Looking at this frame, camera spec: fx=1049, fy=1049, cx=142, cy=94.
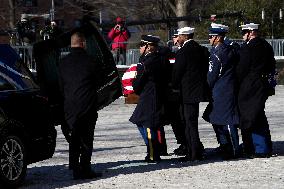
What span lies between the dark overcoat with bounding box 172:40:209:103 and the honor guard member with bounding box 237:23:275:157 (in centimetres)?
61

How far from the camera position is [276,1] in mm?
43875

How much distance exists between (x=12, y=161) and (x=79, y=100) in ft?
3.51

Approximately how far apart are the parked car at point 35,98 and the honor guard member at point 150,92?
536 mm

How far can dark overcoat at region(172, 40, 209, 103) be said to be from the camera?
13367 mm

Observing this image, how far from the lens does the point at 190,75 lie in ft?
43.9

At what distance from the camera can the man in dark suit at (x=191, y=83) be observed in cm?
1338

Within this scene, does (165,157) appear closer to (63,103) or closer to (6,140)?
(63,103)

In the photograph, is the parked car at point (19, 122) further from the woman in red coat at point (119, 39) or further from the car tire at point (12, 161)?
the woman in red coat at point (119, 39)

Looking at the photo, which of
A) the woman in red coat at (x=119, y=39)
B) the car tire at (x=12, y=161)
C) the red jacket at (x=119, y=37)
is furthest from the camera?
the red jacket at (x=119, y=37)

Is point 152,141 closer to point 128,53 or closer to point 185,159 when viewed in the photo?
point 185,159

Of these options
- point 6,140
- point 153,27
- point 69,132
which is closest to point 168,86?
point 69,132

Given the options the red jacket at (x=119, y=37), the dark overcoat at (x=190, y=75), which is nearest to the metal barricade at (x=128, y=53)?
the red jacket at (x=119, y=37)

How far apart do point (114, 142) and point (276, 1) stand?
28272 millimetres

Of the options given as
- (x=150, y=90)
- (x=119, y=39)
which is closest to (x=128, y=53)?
(x=119, y=39)
